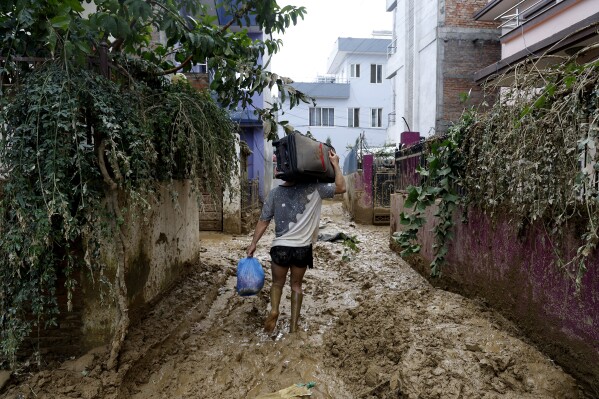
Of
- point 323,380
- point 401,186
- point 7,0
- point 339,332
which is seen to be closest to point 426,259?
point 401,186

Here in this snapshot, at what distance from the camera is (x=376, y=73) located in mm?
31500

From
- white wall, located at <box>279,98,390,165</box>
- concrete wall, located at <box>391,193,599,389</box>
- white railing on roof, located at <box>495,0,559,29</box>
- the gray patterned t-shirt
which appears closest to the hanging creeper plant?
concrete wall, located at <box>391,193,599,389</box>

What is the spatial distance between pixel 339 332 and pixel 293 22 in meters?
3.55

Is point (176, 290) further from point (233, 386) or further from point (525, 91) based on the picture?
point (525, 91)

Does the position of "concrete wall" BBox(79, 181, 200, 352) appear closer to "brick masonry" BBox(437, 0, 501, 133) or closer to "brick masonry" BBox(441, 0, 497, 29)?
"brick masonry" BBox(437, 0, 501, 133)

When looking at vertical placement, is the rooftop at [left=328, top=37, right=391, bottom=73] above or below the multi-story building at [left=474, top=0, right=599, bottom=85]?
above

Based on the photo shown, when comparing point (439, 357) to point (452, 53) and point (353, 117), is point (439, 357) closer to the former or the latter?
point (452, 53)

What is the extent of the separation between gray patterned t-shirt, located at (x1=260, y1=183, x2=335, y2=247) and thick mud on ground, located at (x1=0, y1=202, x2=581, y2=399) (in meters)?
0.98

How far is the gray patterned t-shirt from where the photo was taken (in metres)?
4.41

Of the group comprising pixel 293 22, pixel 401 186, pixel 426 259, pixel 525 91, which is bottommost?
pixel 426 259

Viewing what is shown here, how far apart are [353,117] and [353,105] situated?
0.86 metres

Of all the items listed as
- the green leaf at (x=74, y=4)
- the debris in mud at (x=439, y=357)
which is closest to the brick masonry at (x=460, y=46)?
the debris in mud at (x=439, y=357)

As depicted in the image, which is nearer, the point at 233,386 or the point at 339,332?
the point at 233,386

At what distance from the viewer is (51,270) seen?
324 centimetres
